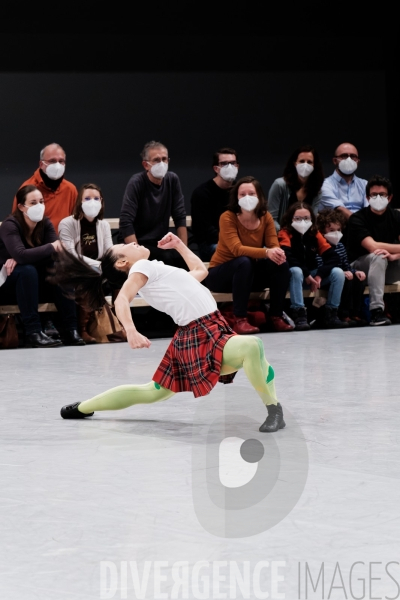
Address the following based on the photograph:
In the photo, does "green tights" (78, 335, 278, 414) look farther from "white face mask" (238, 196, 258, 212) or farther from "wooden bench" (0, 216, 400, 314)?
"white face mask" (238, 196, 258, 212)

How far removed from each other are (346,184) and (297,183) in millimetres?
537

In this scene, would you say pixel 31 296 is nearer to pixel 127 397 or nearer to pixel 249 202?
pixel 249 202

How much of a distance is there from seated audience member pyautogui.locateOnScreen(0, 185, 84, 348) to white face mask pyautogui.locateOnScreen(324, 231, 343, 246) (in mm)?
1977

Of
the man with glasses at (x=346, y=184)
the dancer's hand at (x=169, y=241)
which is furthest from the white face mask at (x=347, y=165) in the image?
the dancer's hand at (x=169, y=241)

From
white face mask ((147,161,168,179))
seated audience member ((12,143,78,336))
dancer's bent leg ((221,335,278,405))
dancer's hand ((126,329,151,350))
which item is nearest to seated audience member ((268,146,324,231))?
white face mask ((147,161,168,179))

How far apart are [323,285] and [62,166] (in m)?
2.04

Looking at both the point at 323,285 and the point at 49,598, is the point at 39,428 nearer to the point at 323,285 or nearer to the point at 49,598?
the point at 49,598

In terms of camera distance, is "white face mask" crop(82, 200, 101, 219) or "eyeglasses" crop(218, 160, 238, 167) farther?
"eyeglasses" crop(218, 160, 238, 167)

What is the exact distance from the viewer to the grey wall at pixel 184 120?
7242 mm

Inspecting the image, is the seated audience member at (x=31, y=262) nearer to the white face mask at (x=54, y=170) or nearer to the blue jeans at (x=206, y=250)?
the white face mask at (x=54, y=170)

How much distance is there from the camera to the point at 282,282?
626 centimetres

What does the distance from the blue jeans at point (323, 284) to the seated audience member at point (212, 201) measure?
2.16ft

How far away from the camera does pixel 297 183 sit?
6836 mm

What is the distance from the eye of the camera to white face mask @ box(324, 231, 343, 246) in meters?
6.62
